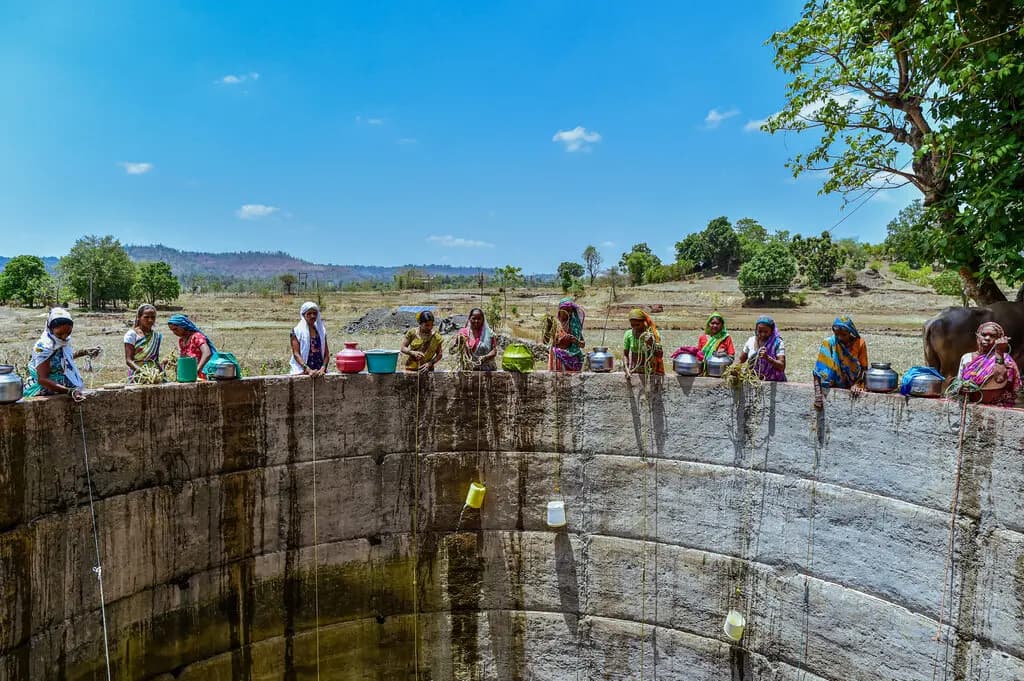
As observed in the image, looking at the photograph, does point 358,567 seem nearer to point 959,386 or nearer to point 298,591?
point 298,591

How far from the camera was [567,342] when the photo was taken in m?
6.71

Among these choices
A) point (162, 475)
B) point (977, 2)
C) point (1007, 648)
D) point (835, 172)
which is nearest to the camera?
point (1007, 648)

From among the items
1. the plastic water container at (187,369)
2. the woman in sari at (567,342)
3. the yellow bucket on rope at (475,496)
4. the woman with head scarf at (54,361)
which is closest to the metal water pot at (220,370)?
the plastic water container at (187,369)

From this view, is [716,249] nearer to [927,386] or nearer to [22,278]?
[927,386]

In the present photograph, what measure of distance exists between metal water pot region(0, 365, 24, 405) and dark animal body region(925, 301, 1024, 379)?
8574 mm

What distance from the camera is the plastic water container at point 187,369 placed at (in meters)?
5.52

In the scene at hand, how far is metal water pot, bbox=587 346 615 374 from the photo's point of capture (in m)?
6.43

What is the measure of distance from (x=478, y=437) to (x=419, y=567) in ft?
5.53

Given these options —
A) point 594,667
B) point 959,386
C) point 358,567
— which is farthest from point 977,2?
point 358,567

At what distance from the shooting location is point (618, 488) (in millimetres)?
6543

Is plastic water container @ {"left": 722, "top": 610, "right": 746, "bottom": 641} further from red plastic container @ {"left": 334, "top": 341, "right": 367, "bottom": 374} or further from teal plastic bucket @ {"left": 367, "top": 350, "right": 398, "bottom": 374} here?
red plastic container @ {"left": 334, "top": 341, "right": 367, "bottom": 374}

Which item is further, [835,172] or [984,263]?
[835,172]

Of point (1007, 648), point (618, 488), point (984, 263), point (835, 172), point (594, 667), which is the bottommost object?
point (594, 667)

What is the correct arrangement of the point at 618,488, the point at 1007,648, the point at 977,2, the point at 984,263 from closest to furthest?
the point at 1007,648
the point at 977,2
the point at 618,488
the point at 984,263
